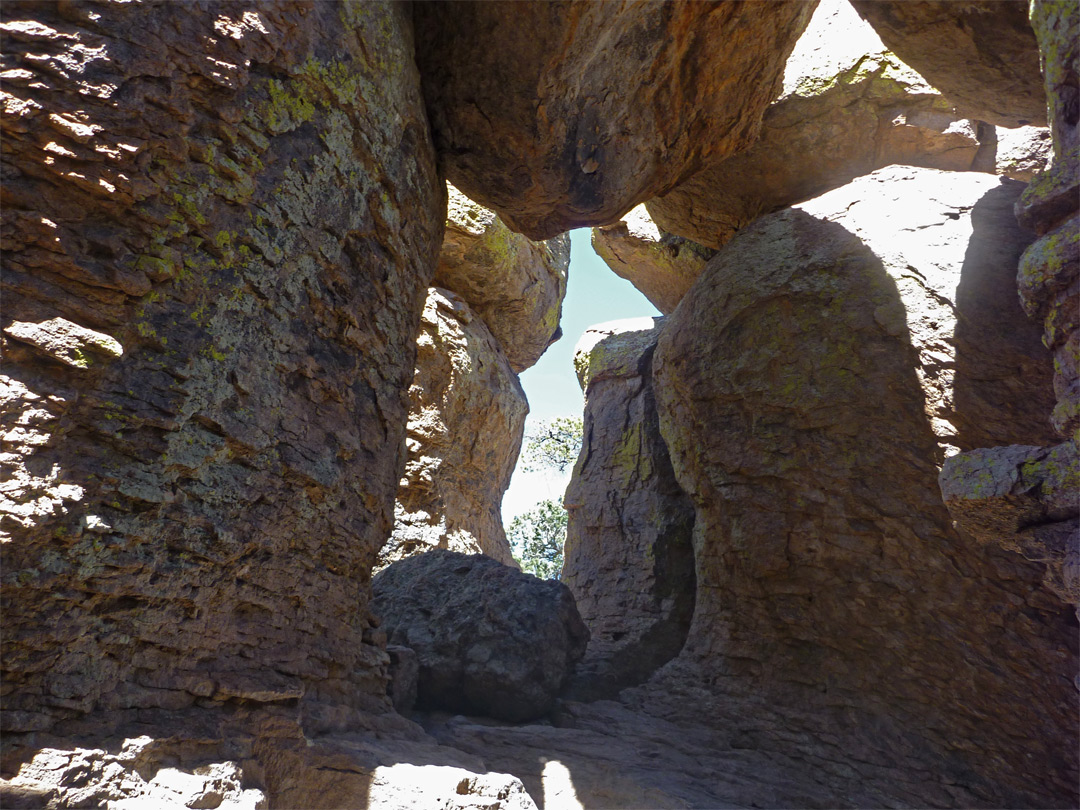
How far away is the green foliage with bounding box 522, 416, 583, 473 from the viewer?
23.0m

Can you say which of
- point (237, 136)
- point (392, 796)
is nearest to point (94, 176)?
point (237, 136)

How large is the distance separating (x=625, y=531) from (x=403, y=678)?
4.40 meters

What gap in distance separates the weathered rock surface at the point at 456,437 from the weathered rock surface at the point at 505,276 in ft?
1.09

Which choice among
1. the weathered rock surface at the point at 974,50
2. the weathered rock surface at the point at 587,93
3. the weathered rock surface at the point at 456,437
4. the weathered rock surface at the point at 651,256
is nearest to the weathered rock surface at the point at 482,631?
the weathered rock surface at the point at 456,437

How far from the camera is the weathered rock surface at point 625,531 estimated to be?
8.30 metres

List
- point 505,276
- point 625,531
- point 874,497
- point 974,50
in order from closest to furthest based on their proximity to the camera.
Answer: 1. point 974,50
2. point 874,497
3. point 625,531
4. point 505,276

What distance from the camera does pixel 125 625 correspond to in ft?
10.7

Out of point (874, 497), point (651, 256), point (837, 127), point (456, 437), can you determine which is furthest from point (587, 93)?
point (456, 437)

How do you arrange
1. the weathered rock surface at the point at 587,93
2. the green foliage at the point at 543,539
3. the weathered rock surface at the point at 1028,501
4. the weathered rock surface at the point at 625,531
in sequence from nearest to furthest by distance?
Result: the weathered rock surface at the point at 1028,501, the weathered rock surface at the point at 587,93, the weathered rock surface at the point at 625,531, the green foliage at the point at 543,539

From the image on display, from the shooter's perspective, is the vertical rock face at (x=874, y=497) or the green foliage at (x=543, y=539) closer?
the vertical rock face at (x=874, y=497)

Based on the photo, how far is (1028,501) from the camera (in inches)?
144

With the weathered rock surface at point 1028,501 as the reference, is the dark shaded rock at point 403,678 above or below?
below

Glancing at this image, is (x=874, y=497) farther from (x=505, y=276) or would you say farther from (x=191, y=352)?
(x=505, y=276)

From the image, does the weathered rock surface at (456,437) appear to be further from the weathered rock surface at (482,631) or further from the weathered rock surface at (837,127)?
the weathered rock surface at (837,127)
